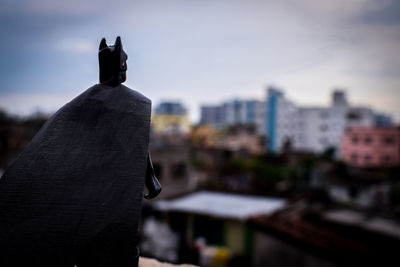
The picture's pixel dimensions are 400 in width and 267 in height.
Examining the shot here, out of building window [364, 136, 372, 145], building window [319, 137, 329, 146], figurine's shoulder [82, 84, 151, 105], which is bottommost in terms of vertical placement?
building window [319, 137, 329, 146]

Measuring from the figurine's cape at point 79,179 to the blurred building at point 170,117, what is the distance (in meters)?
50.4

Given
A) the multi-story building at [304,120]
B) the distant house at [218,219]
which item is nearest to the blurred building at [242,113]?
the multi-story building at [304,120]

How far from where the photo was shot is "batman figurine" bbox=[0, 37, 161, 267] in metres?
2.59

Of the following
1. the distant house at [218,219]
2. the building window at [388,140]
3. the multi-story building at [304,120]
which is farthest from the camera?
the multi-story building at [304,120]

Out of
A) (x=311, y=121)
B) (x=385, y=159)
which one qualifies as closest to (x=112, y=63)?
(x=385, y=159)

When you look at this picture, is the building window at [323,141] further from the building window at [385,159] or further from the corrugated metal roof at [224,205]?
the corrugated metal roof at [224,205]

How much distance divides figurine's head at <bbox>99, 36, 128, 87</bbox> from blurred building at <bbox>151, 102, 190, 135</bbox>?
5026 centimetres

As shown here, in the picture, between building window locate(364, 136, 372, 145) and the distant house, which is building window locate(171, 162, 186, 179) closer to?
the distant house

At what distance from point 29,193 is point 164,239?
9028 millimetres

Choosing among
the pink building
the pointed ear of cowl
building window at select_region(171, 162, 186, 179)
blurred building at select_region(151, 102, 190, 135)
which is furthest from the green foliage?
the pointed ear of cowl

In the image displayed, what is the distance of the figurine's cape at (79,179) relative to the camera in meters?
2.63

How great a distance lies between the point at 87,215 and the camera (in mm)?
2670

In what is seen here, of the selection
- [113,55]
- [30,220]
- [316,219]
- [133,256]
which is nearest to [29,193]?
[30,220]

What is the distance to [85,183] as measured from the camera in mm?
2816
